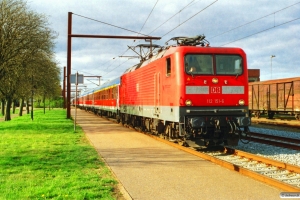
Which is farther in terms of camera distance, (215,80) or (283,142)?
(283,142)

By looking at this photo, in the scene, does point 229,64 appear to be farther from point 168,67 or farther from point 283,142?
point 283,142

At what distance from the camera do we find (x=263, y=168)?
28.4 feet

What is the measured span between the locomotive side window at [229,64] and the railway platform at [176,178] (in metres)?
2.94

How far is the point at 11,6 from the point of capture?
22.7m

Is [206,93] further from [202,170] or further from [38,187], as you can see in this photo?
[38,187]

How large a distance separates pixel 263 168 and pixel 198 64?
13.3 ft

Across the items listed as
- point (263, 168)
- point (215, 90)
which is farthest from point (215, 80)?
point (263, 168)

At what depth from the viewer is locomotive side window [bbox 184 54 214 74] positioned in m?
11.3

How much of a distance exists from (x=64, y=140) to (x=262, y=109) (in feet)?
60.6

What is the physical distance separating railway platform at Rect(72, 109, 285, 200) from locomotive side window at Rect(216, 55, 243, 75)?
294 centimetres

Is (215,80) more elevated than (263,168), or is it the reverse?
(215,80)

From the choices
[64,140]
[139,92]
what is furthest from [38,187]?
[139,92]

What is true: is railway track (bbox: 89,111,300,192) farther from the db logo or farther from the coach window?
the coach window

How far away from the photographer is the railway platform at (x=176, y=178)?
236 inches
